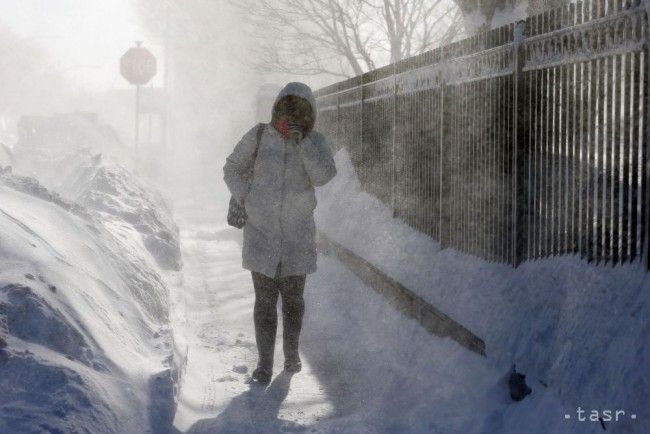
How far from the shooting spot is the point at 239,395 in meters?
4.90

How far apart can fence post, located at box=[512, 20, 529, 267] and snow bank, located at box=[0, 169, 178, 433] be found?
256 centimetres

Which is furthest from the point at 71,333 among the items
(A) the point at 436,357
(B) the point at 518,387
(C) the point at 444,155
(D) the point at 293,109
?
(C) the point at 444,155

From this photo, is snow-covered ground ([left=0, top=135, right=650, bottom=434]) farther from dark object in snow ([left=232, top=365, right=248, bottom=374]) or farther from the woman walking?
the woman walking

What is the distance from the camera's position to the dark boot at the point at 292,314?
5.27 metres

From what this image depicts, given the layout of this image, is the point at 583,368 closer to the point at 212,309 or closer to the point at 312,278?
the point at 212,309

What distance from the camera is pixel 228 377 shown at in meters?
5.34

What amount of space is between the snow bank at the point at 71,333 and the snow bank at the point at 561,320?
2088 mm

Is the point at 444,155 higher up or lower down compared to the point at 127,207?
higher up


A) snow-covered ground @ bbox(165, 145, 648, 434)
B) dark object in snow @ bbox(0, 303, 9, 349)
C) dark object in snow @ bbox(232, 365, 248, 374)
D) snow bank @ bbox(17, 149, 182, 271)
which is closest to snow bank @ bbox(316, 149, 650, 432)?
snow-covered ground @ bbox(165, 145, 648, 434)

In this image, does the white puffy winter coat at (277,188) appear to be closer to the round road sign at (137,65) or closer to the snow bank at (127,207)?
the snow bank at (127,207)

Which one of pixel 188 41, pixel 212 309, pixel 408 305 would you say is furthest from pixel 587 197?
pixel 188 41

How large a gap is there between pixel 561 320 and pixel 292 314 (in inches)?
79.4

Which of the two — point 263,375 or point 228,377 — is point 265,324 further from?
point 228,377

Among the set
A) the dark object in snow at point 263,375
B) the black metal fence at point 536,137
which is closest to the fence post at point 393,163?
the black metal fence at point 536,137
